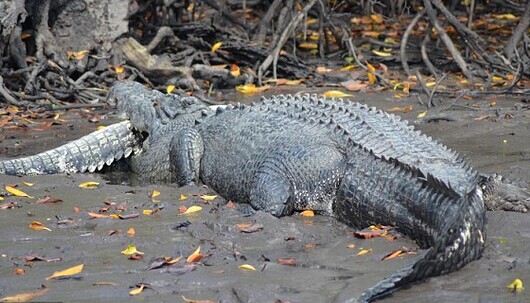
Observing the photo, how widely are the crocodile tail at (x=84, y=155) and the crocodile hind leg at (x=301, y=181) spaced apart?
1791 mm

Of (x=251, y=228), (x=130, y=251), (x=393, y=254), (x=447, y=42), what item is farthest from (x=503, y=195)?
(x=447, y=42)

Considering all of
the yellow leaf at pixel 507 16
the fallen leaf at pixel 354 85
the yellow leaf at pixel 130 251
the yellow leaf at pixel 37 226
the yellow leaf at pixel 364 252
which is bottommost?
the fallen leaf at pixel 354 85

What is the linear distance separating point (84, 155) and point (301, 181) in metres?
2.16

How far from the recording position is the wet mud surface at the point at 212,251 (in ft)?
15.0

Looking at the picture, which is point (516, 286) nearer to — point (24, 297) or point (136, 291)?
point (136, 291)

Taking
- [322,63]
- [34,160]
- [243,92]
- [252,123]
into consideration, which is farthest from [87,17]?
[252,123]

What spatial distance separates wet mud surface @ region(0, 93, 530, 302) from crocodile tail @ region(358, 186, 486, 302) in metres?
0.05

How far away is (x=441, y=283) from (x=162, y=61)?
634cm

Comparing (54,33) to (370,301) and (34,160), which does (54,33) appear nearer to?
(34,160)

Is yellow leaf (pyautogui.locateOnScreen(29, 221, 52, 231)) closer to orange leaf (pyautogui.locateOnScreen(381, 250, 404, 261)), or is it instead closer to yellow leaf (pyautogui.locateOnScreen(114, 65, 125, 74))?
orange leaf (pyautogui.locateOnScreen(381, 250, 404, 261))

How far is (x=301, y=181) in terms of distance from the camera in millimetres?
6207

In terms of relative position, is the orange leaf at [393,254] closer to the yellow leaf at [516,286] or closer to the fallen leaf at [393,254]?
the fallen leaf at [393,254]

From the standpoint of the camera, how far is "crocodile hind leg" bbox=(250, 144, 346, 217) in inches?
240

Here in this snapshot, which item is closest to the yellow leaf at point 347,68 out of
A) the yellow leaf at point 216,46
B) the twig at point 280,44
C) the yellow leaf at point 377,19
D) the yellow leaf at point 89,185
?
the twig at point 280,44
